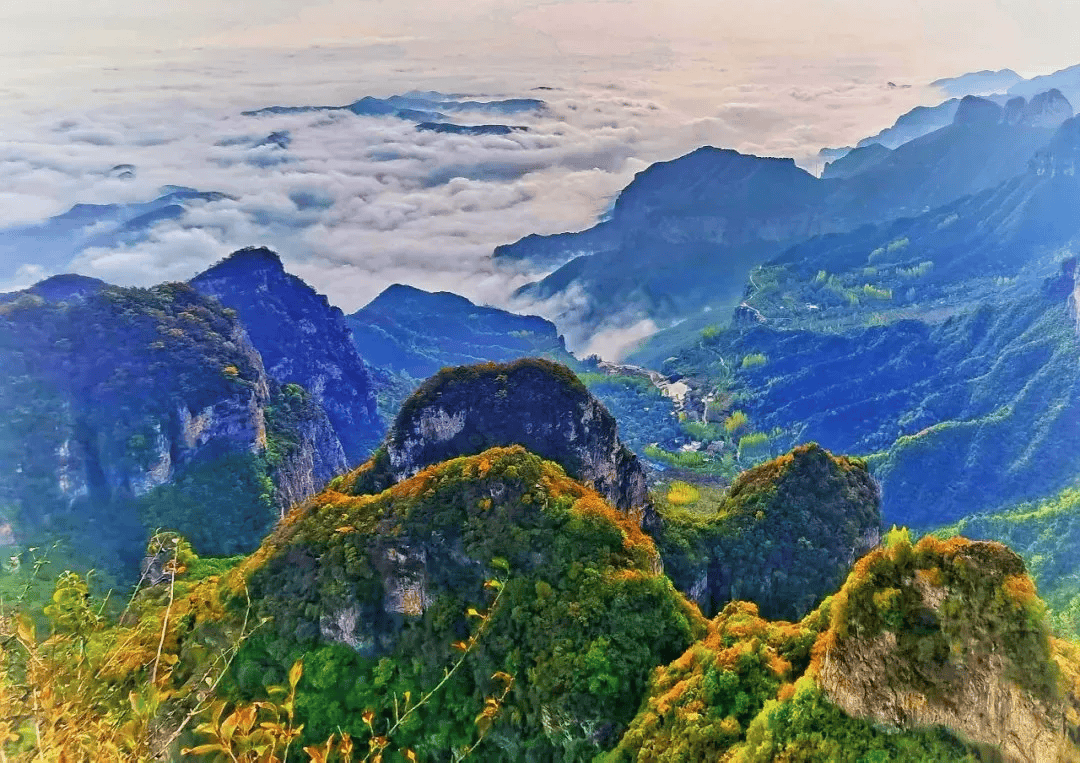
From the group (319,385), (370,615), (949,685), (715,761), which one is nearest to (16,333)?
(319,385)

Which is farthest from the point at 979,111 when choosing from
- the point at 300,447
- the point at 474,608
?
the point at 474,608

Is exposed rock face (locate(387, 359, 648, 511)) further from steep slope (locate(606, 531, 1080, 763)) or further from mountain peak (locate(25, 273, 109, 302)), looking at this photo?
mountain peak (locate(25, 273, 109, 302))

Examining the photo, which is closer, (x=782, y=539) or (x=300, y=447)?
(x=782, y=539)

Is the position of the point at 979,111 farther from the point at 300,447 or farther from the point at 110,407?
the point at 110,407

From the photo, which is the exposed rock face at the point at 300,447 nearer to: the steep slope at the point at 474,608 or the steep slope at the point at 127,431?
the steep slope at the point at 127,431

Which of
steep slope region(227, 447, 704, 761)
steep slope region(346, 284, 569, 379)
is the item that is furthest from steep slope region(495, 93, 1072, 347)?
steep slope region(227, 447, 704, 761)

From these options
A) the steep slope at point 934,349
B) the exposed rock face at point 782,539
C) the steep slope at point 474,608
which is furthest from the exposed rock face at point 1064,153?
the steep slope at point 474,608

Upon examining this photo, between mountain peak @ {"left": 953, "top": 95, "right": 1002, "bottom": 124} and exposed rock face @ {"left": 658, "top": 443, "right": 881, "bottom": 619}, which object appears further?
mountain peak @ {"left": 953, "top": 95, "right": 1002, "bottom": 124}
